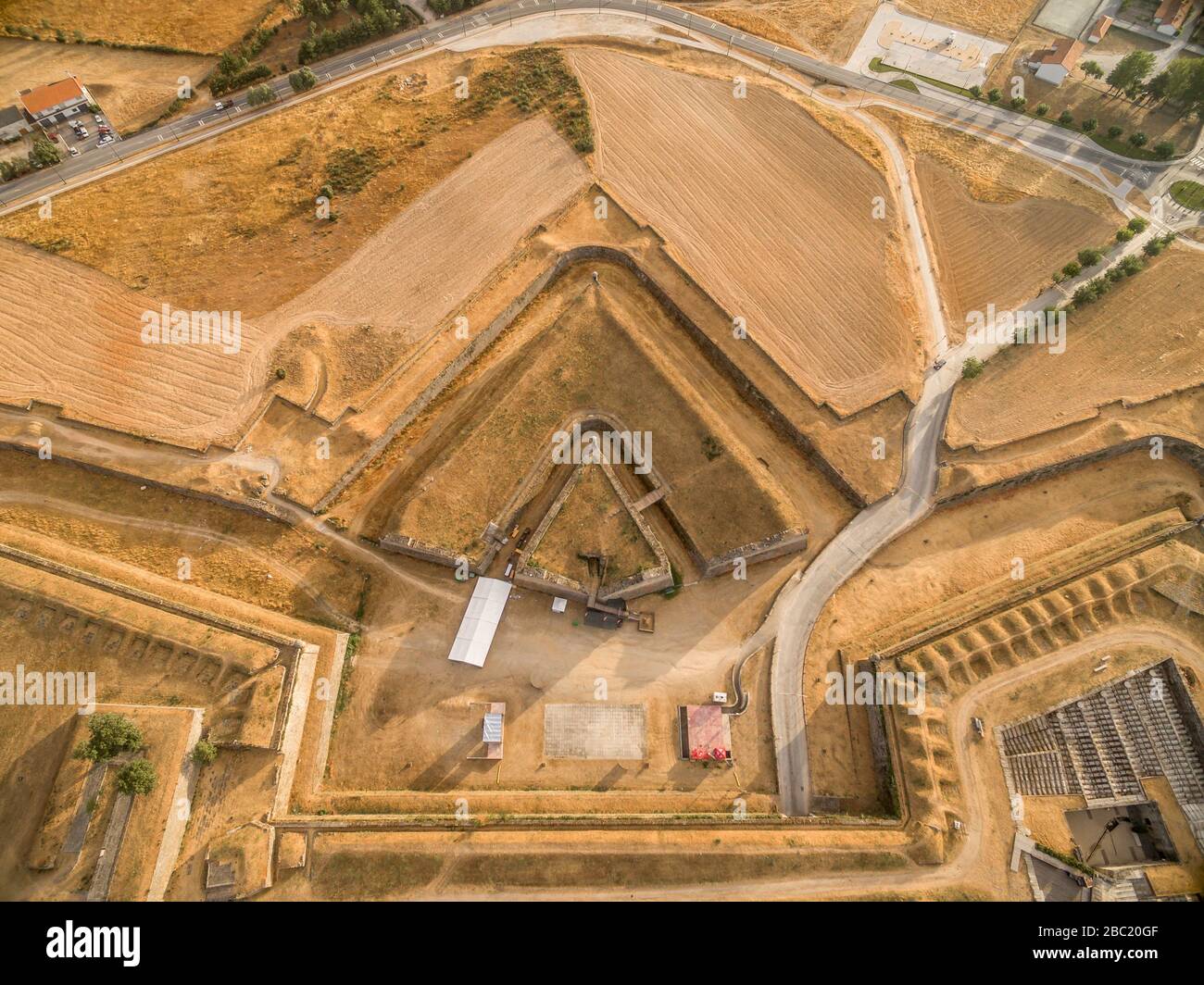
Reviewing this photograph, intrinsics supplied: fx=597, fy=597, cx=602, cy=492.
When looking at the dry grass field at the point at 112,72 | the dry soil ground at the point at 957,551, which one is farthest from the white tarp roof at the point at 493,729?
the dry grass field at the point at 112,72

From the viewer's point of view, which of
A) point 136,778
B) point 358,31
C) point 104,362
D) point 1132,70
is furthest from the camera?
point 358,31

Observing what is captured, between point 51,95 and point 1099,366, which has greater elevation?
point 51,95

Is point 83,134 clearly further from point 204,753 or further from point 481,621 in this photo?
point 481,621

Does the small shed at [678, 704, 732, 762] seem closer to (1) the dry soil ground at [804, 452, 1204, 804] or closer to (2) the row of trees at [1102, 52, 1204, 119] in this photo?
(1) the dry soil ground at [804, 452, 1204, 804]

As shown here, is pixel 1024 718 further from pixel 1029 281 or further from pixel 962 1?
pixel 962 1

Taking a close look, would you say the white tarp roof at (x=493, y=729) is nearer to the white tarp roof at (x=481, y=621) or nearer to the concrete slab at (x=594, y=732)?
the concrete slab at (x=594, y=732)

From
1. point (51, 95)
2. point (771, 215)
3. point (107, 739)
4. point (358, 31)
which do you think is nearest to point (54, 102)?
point (51, 95)
